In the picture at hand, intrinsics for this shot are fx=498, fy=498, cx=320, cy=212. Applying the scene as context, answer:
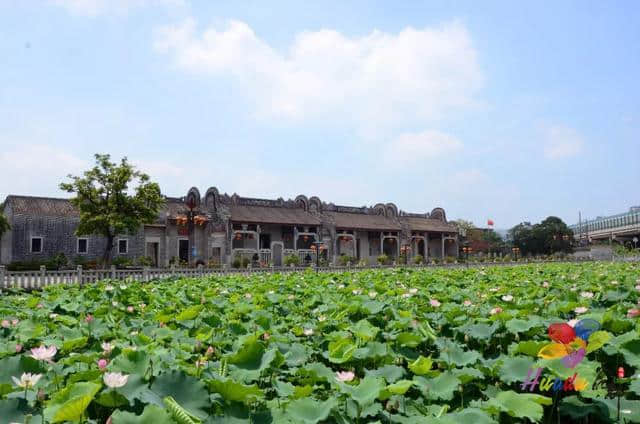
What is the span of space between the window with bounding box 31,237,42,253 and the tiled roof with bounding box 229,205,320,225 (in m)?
10.6

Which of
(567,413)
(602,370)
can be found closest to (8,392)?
(567,413)

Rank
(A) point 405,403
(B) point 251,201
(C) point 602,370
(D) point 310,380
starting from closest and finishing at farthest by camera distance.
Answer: (A) point 405,403, (D) point 310,380, (C) point 602,370, (B) point 251,201

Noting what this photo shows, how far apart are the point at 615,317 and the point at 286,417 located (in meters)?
2.55

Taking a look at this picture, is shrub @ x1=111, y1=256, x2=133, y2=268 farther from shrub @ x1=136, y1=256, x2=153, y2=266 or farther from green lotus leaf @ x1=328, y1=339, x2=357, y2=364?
green lotus leaf @ x1=328, y1=339, x2=357, y2=364

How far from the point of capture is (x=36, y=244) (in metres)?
27.2

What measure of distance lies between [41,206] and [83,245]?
3.13 meters

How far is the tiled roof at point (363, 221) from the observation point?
36.4m

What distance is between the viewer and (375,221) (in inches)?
1528

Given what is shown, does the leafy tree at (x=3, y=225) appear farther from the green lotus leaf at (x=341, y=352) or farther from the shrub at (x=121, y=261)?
the green lotus leaf at (x=341, y=352)

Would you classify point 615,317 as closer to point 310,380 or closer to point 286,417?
point 310,380

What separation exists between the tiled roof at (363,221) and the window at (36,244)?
1829cm

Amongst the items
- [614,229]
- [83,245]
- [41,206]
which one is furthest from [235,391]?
[614,229]

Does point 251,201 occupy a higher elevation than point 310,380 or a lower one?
higher

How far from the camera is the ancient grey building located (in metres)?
27.4
